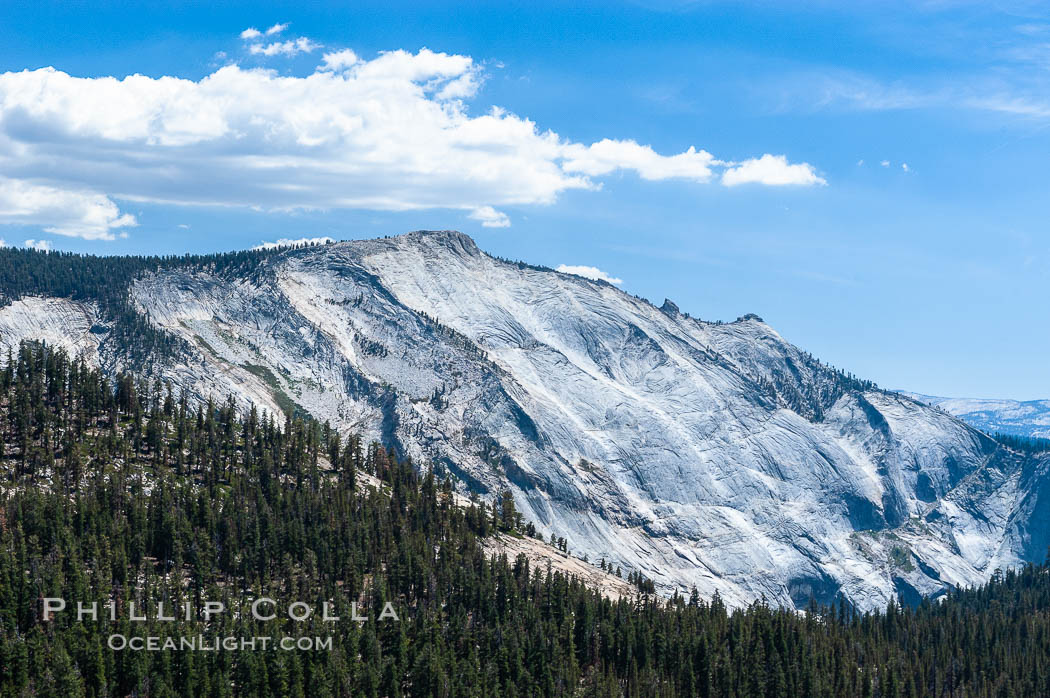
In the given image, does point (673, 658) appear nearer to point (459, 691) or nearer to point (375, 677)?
point (459, 691)

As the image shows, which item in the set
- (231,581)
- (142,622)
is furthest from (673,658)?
(142,622)

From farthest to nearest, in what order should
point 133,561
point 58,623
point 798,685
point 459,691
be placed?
point 798,685
point 133,561
point 459,691
point 58,623

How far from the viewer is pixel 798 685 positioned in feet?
652

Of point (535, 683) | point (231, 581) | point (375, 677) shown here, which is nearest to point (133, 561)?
point (231, 581)

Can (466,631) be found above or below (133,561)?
below

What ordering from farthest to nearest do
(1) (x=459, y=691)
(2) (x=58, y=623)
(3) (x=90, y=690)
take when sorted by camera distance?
(1) (x=459, y=691)
(2) (x=58, y=623)
(3) (x=90, y=690)

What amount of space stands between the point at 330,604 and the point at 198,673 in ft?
124

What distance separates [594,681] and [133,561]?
83.3m

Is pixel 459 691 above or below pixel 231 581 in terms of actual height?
below

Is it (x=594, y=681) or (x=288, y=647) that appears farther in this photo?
(x=594, y=681)

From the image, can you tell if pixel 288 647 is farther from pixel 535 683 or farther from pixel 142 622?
pixel 535 683

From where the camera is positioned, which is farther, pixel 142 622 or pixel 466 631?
pixel 466 631

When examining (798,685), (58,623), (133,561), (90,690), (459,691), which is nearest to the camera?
(90,690)

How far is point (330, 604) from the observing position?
188250 mm
